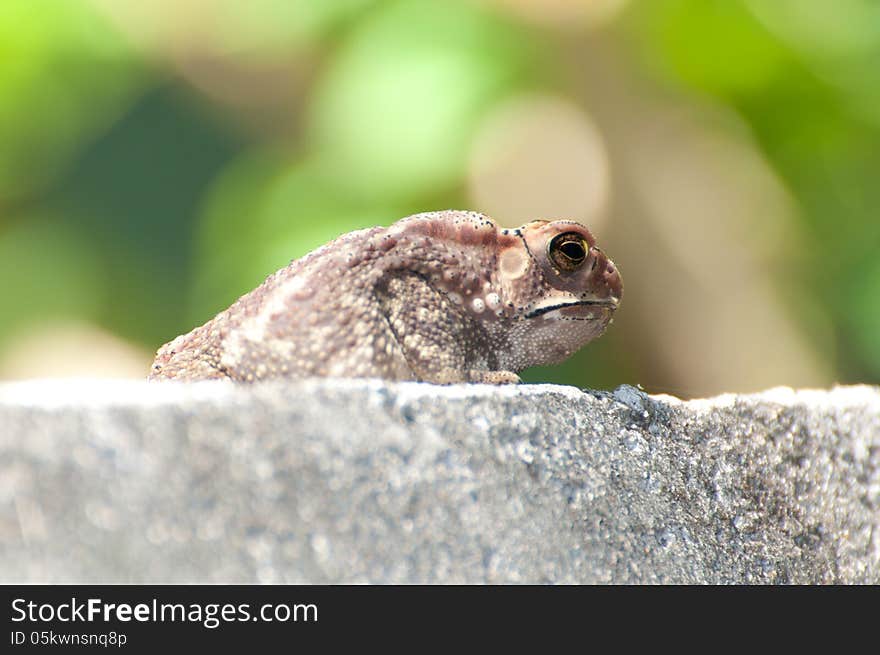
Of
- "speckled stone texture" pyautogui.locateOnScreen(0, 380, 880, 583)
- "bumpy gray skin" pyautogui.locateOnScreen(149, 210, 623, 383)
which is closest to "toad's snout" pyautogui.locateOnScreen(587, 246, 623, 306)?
"bumpy gray skin" pyautogui.locateOnScreen(149, 210, 623, 383)

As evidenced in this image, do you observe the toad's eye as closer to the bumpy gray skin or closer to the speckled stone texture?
the bumpy gray skin

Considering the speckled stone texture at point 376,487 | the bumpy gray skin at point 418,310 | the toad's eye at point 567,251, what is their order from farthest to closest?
the toad's eye at point 567,251, the bumpy gray skin at point 418,310, the speckled stone texture at point 376,487

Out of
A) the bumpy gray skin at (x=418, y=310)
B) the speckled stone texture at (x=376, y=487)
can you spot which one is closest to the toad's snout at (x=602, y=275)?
the bumpy gray skin at (x=418, y=310)

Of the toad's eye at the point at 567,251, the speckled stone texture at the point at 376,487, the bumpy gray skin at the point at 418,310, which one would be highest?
the toad's eye at the point at 567,251

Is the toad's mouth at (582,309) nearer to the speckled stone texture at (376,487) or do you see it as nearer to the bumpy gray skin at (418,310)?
the bumpy gray skin at (418,310)

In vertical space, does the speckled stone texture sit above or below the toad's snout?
below
